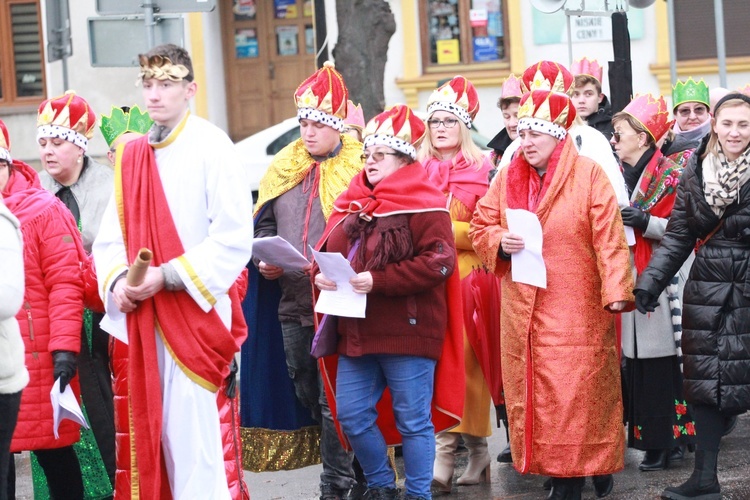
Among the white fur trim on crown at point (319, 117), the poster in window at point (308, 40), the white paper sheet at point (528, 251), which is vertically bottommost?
the white paper sheet at point (528, 251)

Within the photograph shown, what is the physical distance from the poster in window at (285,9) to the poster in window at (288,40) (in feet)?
0.63

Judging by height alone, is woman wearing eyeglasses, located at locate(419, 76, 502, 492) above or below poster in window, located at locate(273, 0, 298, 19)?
below

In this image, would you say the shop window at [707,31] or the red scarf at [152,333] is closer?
the red scarf at [152,333]

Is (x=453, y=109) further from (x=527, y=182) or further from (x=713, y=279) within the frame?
(x=713, y=279)

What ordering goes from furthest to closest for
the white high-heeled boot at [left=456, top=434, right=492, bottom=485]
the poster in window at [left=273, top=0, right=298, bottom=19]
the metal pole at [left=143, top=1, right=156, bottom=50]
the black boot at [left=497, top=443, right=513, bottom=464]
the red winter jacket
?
the poster in window at [left=273, top=0, right=298, bottom=19] < the metal pole at [left=143, top=1, right=156, bottom=50] < the black boot at [left=497, top=443, right=513, bottom=464] < the white high-heeled boot at [left=456, top=434, right=492, bottom=485] < the red winter jacket

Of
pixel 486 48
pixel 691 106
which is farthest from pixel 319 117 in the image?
pixel 486 48

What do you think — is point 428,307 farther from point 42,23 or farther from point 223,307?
point 42,23

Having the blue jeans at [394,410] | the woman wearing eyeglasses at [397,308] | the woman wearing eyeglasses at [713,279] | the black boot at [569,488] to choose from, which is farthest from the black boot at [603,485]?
the blue jeans at [394,410]

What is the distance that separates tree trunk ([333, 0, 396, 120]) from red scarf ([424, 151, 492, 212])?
21.0ft

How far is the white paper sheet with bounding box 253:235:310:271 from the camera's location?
5.96 metres

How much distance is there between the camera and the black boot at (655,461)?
6.98 meters

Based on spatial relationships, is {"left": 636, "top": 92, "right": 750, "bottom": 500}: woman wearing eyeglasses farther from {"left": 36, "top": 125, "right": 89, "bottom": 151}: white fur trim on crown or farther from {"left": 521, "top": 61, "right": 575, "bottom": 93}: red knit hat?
{"left": 36, "top": 125, "right": 89, "bottom": 151}: white fur trim on crown

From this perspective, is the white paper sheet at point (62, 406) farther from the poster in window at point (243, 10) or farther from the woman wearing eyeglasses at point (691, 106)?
the poster in window at point (243, 10)

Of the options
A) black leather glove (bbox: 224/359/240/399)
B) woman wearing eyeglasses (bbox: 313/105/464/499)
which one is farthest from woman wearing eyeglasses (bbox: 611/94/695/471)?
black leather glove (bbox: 224/359/240/399)
